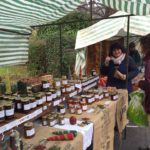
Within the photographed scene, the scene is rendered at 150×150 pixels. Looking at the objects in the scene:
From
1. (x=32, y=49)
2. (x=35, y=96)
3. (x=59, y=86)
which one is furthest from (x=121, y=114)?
(x=32, y=49)

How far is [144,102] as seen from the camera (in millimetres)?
3189

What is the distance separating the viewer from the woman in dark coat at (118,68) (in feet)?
Answer: 13.9

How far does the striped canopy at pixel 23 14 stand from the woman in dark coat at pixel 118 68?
120 cm

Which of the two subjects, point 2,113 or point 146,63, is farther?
point 146,63

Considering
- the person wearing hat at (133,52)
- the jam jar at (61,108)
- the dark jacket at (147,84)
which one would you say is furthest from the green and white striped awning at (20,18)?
the person wearing hat at (133,52)

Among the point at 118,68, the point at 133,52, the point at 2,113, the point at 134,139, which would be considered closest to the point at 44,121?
the point at 2,113

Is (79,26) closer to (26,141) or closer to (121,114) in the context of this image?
(121,114)

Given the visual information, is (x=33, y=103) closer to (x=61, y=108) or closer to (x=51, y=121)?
(x=51, y=121)

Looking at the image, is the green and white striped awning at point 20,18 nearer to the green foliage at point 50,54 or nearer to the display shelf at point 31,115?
the display shelf at point 31,115

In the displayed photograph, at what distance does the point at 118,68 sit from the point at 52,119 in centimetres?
198

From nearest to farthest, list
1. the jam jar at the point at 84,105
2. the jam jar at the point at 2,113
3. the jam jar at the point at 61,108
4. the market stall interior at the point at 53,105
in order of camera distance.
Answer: the jam jar at the point at 2,113 < the market stall interior at the point at 53,105 < the jam jar at the point at 61,108 < the jam jar at the point at 84,105

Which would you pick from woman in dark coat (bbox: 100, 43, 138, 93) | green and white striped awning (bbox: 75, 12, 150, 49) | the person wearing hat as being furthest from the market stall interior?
the person wearing hat

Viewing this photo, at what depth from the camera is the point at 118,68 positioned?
13.9ft

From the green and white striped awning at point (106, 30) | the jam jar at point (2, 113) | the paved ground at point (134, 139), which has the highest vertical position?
the green and white striped awning at point (106, 30)
